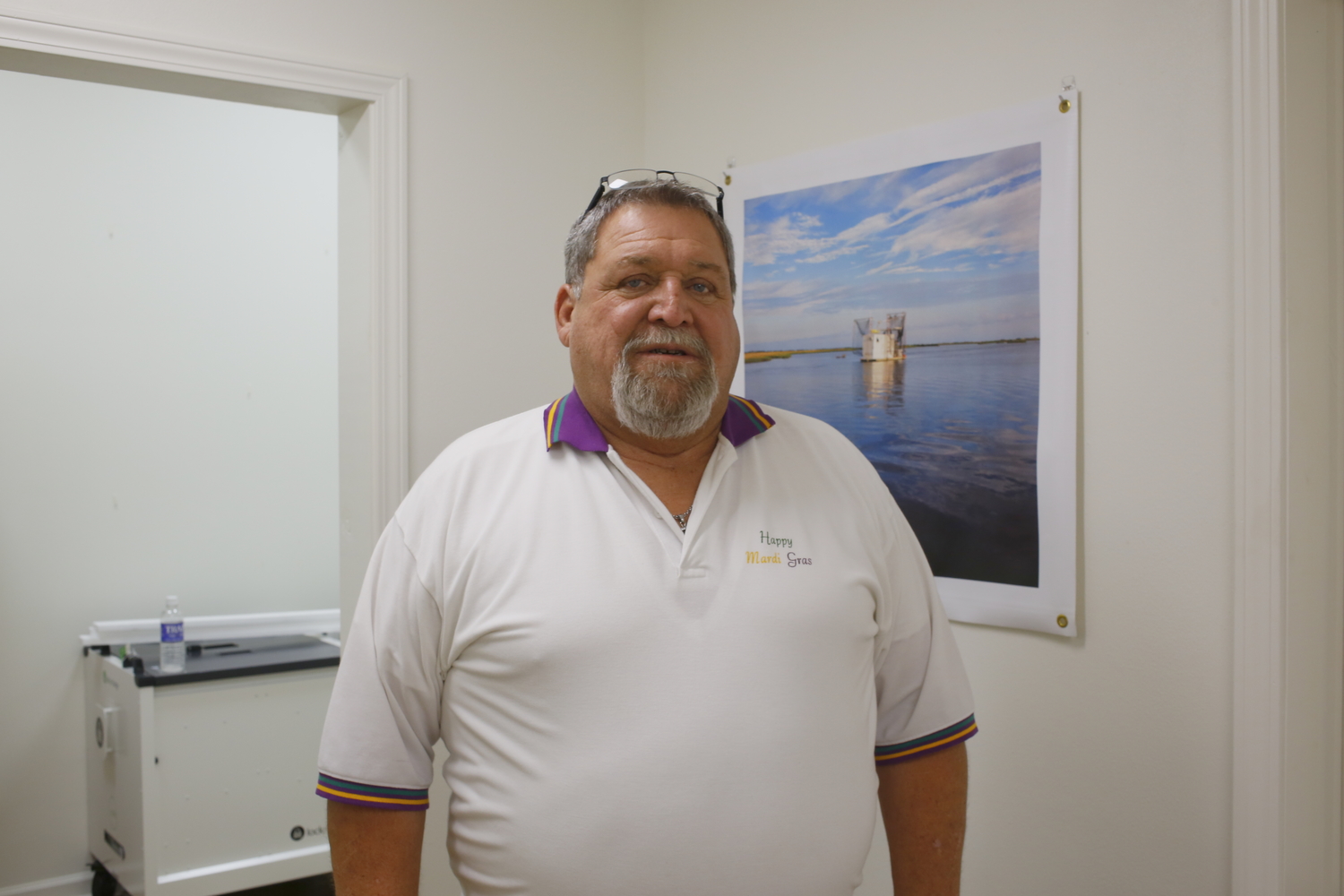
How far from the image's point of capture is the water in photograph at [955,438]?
1639mm

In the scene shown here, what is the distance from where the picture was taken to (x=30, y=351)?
3062mm

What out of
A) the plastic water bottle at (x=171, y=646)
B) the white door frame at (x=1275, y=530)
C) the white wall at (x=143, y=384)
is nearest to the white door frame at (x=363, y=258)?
the plastic water bottle at (x=171, y=646)

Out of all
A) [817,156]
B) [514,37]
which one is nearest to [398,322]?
[514,37]

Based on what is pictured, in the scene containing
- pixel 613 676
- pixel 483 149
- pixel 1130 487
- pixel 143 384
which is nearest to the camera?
pixel 613 676

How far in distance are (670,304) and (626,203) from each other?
17 cm

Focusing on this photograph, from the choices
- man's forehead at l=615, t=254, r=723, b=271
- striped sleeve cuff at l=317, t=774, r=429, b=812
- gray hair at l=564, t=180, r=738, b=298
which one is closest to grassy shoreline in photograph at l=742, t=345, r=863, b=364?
gray hair at l=564, t=180, r=738, b=298

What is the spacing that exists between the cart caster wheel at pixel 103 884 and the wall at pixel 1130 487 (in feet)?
8.84

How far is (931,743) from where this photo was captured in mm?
1372

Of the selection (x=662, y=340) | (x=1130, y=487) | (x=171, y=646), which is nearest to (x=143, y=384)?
(x=171, y=646)

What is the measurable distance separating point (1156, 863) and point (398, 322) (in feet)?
5.63

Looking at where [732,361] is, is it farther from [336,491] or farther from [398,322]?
[336,491]

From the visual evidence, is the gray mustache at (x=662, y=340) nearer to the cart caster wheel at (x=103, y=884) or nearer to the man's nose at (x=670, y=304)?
the man's nose at (x=670, y=304)

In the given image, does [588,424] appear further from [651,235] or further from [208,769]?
[208,769]

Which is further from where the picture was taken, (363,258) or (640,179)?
(363,258)
